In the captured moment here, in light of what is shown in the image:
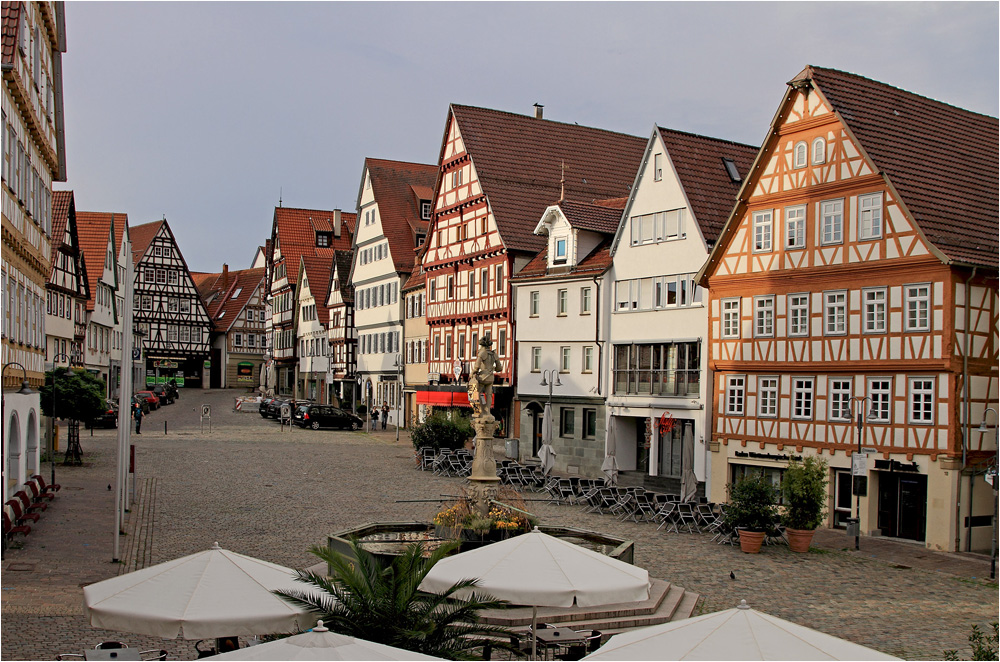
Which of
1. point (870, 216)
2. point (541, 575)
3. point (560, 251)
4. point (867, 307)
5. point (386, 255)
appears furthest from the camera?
point (386, 255)

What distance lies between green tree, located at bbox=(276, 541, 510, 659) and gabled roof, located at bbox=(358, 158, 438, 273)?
46.8 meters

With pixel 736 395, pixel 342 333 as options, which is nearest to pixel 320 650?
pixel 736 395

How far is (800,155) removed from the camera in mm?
27766

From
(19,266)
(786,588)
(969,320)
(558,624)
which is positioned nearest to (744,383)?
(969,320)

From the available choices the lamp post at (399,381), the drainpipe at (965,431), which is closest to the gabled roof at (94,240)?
the lamp post at (399,381)

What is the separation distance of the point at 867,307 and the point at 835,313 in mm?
1018

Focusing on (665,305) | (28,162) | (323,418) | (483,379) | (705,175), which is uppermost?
(705,175)

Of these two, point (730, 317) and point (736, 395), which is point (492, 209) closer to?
point (730, 317)

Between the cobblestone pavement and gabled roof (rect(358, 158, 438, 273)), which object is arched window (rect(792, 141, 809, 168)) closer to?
the cobblestone pavement

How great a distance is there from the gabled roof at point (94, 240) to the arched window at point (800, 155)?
44597 millimetres

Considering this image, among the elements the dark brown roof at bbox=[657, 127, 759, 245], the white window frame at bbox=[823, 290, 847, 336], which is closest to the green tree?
the white window frame at bbox=[823, 290, 847, 336]

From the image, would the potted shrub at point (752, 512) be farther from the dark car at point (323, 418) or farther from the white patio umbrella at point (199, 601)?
the dark car at point (323, 418)

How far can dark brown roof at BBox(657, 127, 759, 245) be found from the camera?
Answer: 106 ft

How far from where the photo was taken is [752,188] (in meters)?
29.0
